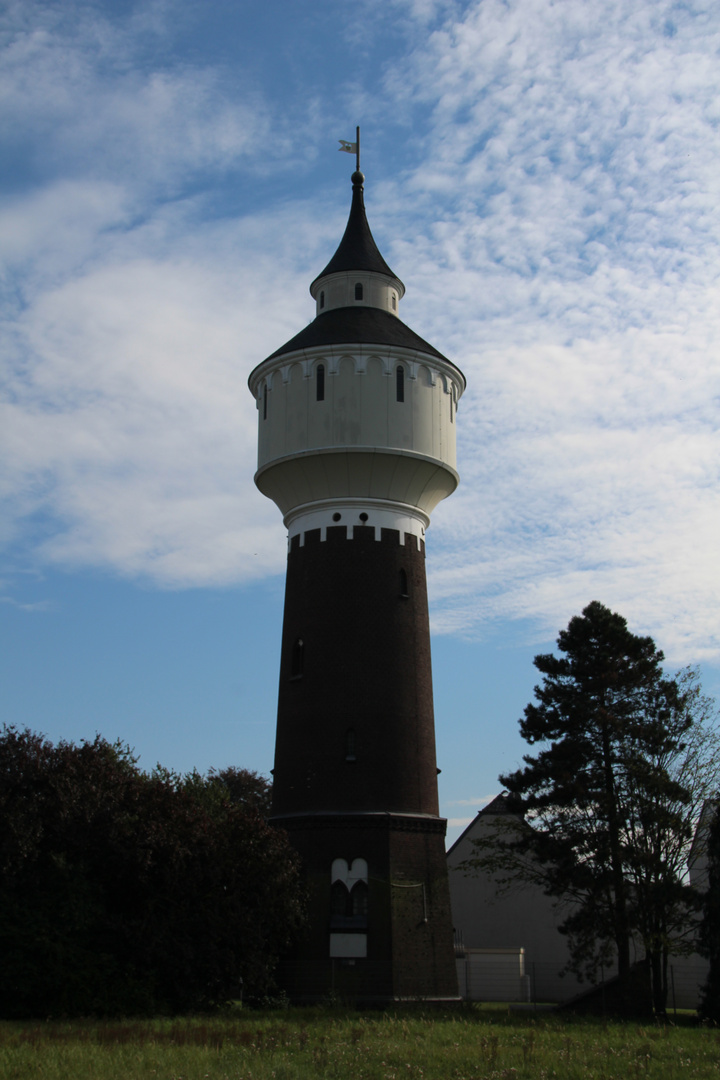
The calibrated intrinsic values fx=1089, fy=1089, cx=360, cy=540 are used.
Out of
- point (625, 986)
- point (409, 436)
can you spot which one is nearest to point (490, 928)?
point (625, 986)

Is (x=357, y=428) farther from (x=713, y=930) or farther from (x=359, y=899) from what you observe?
(x=713, y=930)

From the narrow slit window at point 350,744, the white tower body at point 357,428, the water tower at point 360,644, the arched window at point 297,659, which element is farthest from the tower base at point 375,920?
the white tower body at point 357,428

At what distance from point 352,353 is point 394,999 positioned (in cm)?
1433

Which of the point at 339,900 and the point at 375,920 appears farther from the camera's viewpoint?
the point at 339,900

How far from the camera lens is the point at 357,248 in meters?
29.3

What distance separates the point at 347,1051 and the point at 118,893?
7489 millimetres

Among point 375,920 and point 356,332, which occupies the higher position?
point 356,332

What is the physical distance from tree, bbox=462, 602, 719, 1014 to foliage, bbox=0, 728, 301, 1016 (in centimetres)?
600

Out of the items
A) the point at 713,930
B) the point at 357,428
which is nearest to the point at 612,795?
the point at 713,930

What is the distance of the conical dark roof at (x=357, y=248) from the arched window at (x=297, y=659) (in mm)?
10077

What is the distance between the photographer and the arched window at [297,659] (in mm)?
25219

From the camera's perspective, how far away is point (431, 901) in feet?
76.2

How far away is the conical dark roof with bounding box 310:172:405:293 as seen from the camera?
1137 inches

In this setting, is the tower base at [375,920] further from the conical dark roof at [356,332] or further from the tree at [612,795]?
the conical dark roof at [356,332]
